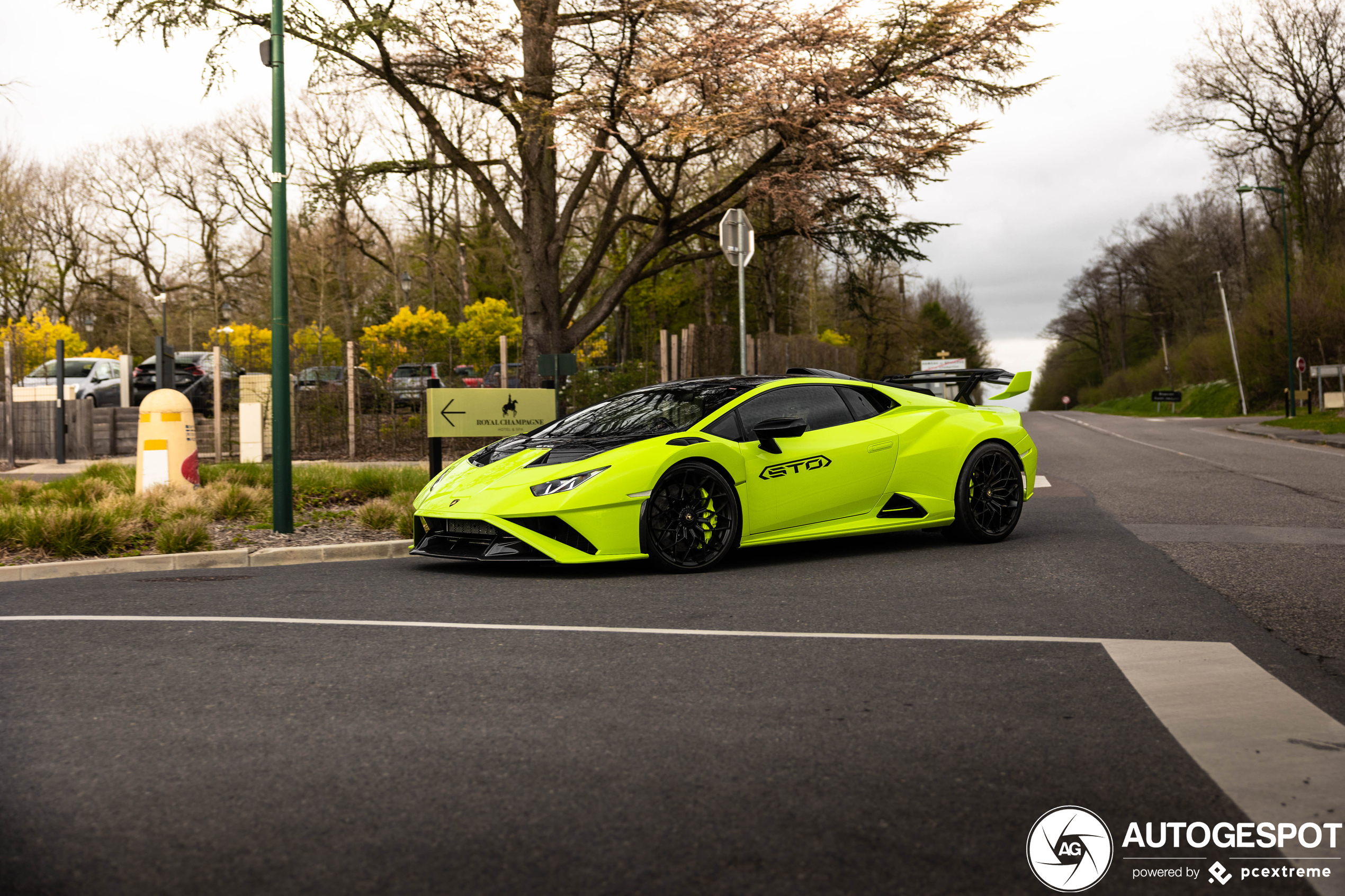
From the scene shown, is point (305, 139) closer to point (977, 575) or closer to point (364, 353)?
point (364, 353)

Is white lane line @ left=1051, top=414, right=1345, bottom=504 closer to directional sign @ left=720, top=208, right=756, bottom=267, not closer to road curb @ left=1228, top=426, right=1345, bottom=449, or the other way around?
road curb @ left=1228, top=426, right=1345, bottom=449

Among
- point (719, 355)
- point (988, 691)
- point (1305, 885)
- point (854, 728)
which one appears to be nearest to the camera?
point (1305, 885)

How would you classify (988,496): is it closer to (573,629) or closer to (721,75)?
(573,629)

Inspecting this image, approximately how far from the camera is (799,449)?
8133mm

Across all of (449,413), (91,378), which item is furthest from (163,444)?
(91,378)

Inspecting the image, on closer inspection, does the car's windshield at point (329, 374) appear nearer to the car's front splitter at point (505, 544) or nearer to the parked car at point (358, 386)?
the parked car at point (358, 386)

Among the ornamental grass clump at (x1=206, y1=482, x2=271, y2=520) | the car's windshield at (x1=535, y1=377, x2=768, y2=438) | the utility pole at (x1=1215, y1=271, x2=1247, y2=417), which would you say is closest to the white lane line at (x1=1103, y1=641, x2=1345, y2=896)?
the car's windshield at (x1=535, y1=377, x2=768, y2=438)

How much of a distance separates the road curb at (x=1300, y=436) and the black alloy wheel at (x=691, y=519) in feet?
72.6

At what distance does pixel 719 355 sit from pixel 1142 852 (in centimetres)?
1698

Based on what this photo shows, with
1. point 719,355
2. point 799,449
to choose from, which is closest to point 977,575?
point 799,449

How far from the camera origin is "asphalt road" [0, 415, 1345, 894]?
2779 millimetres

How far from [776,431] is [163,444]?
7907 mm

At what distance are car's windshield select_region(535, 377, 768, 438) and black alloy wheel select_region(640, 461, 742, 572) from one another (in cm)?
44

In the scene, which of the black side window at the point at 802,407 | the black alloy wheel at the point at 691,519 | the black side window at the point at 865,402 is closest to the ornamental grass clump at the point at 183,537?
the black alloy wheel at the point at 691,519
